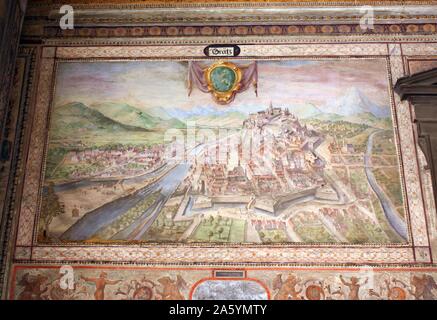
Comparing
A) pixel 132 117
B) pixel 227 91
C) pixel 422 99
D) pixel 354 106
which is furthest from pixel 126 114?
pixel 422 99

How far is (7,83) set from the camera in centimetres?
820

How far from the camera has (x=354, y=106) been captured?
867 cm

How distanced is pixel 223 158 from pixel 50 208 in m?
2.52

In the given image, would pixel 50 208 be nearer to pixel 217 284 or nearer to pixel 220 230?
pixel 220 230

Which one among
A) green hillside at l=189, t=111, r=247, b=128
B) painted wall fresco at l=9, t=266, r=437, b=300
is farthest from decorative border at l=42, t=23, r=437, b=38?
painted wall fresco at l=9, t=266, r=437, b=300

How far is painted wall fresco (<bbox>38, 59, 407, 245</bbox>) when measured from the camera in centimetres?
788

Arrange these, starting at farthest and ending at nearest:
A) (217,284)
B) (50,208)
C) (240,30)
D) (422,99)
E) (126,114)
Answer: (240,30)
(126,114)
(422,99)
(50,208)
(217,284)

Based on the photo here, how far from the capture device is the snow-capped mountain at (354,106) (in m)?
8.62

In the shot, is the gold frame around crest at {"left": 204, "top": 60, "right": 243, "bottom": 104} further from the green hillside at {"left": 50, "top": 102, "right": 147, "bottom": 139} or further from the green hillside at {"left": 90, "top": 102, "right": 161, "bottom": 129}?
the green hillside at {"left": 50, "top": 102, "right": 147, "bottom": 139}

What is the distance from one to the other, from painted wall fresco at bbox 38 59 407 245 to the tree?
1 centimetres

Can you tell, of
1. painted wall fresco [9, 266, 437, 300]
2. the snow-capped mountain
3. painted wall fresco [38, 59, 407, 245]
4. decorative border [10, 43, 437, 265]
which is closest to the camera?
painted wall fresco [9, 266, 437, 300]

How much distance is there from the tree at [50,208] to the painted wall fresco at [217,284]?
0.65 m

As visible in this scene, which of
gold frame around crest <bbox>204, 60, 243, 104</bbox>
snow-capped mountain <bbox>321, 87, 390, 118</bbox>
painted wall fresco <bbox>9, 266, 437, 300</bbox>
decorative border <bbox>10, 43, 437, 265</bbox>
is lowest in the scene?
painted wall fresco <bbox>9, 266, 437, 300</bbox>

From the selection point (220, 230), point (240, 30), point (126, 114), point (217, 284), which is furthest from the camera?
point (240, 30)
